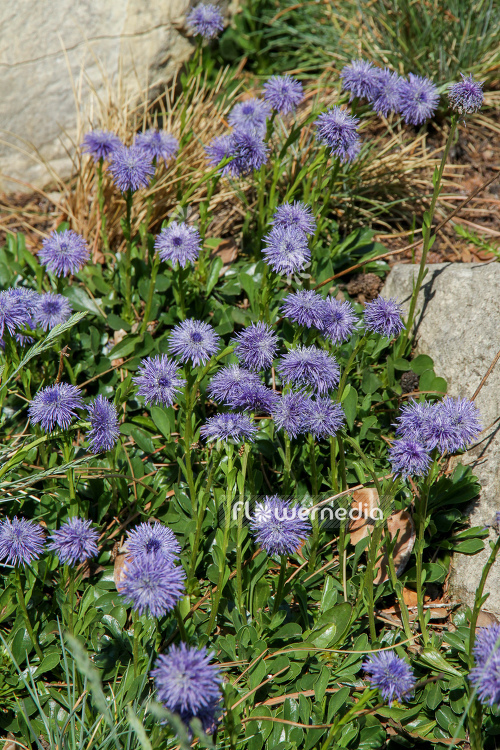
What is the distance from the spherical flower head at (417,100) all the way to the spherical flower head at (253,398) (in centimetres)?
184

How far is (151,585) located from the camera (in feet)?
6.11

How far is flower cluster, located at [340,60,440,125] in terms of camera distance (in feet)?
10.6

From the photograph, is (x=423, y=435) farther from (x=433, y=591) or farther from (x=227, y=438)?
(x=433, y=591)

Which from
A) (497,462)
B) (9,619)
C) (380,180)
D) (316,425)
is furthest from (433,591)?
(380,180)

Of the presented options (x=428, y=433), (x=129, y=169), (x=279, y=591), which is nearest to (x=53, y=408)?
(x=279, y=591)

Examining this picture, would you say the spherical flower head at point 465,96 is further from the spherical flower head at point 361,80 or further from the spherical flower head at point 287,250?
the spherical flower head at point 287,250

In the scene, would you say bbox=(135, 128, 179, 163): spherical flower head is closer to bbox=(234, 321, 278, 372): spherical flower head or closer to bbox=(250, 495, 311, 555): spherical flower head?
bbox=(234, 321, 278, 372): spherical flower head

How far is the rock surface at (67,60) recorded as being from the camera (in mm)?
4254

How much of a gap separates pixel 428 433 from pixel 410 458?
13 centimetres

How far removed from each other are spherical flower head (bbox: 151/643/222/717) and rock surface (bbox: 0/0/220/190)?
366 cm

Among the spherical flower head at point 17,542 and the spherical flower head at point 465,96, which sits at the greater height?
the spherical flower head at point 465,96

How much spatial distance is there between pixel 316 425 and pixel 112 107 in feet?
9.62

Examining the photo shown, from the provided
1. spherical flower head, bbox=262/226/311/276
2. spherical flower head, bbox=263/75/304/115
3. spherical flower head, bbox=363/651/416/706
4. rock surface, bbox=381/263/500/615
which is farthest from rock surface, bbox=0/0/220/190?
spherical flower head, bbox=363/651/416/706

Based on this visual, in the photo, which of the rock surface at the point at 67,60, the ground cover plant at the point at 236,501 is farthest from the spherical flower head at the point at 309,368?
the rock surface at the point at 67,60
